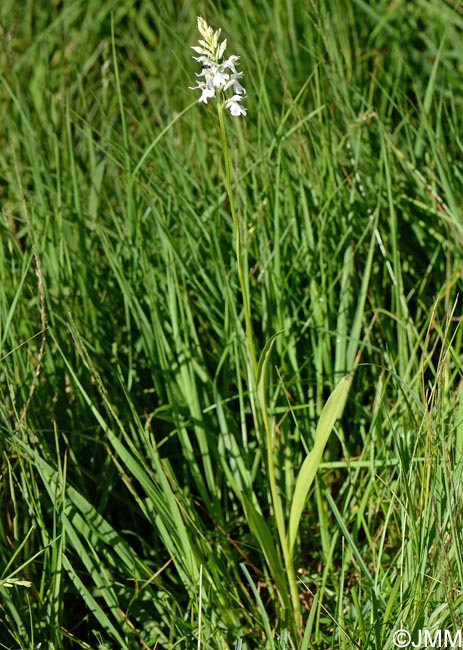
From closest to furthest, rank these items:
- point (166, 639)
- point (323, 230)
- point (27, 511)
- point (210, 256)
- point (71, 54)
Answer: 1. point (166, 639)
2. point (27, 511)
3. point (323, 230)
4. point (210, 256)
5. point (71, 54)

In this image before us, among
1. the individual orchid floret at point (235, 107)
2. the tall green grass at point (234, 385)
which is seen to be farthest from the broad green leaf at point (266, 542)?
the individual orchid floret at point (235, 107)

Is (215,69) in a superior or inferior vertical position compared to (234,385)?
superior

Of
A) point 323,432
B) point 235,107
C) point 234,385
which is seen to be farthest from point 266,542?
point 235,107

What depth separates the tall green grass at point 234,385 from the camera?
154cm

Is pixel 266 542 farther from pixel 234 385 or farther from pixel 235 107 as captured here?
pixel 235 107

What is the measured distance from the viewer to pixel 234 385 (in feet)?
6.95

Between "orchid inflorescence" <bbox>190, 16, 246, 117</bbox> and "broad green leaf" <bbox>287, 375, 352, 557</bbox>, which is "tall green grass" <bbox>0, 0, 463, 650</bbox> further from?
"orchid inflorescence" <bbox>190, 16, 246, 117</bbox>

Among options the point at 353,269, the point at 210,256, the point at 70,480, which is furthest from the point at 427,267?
the point at 70,480

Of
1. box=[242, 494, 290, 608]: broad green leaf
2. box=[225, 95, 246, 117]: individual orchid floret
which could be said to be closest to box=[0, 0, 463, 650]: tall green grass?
box=[242, 494, 290, 608]: broad green leaf

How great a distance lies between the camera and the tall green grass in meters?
1.54

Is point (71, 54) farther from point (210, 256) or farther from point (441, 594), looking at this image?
point (441, 594)

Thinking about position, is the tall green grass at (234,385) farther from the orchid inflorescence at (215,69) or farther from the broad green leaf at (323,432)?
the orchid inflorescence at (215,69)

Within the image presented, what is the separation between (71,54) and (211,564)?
2.51 meters

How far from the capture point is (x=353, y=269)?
6.95ft
